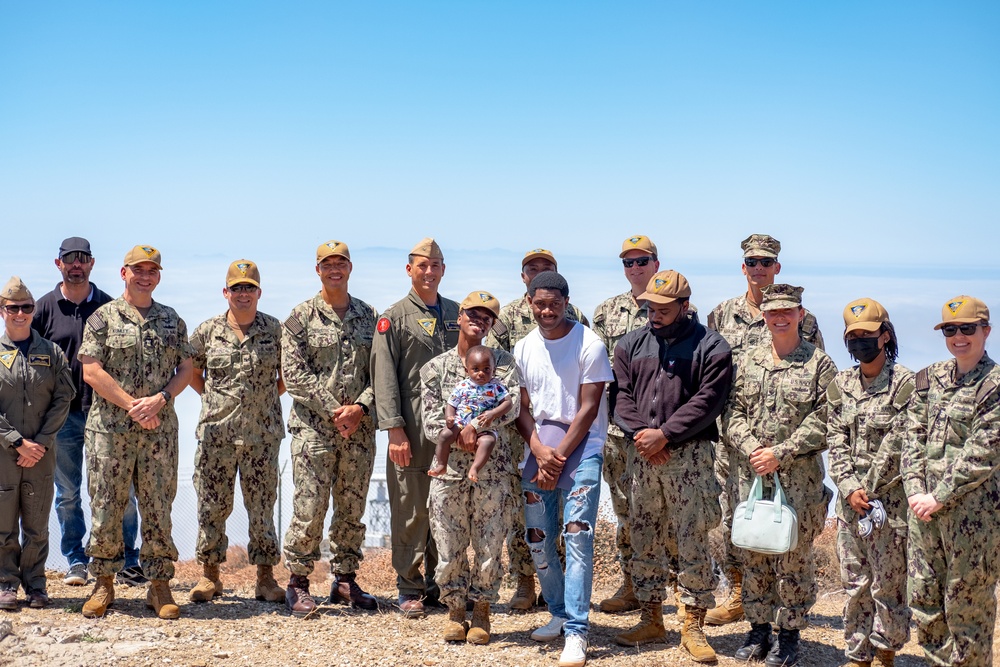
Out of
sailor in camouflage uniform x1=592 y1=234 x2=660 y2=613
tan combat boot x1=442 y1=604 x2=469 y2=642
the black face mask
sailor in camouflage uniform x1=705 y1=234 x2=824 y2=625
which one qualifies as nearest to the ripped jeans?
tan combat boot x1=442 y1=604 x2=469 y2=642

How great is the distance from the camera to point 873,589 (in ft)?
22.0

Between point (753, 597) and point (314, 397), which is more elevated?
point (314, 397)

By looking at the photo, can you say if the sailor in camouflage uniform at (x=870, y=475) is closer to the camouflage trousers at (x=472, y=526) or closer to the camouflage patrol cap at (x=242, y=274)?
the camouflage trousers at (x=472, y=526)

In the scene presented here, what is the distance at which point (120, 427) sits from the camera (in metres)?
7.84

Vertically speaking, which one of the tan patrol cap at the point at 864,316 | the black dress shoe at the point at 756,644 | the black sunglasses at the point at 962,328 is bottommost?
the black dress shoe at the point at 756,644

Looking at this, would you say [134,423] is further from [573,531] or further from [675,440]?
[675,440]

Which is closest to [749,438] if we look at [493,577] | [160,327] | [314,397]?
[493,577]

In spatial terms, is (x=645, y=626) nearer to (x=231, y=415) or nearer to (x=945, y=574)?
(x=945, y=574)

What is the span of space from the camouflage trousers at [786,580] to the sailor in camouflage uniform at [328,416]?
3.02 m

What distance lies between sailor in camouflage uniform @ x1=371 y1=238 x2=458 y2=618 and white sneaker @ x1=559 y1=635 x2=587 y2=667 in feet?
5.15

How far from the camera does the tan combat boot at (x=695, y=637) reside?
7.04 meters

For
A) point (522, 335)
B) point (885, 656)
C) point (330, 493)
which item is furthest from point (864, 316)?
point (330, 493)

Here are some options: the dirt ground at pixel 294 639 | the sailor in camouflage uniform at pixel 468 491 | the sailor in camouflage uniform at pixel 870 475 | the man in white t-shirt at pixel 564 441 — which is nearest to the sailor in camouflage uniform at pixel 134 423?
the dirt ground at pixel 294 639

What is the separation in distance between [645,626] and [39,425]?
16.1 ft
